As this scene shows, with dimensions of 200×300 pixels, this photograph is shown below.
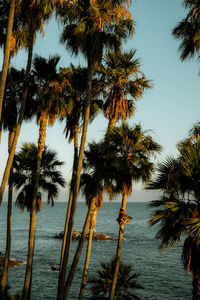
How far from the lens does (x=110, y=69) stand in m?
16.8

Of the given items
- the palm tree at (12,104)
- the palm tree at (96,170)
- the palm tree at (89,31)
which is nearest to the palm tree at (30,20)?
the palm tree at (89,31)

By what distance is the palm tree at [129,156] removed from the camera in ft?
54.7

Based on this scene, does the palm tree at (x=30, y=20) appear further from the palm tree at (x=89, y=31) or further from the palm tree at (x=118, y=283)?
the palm tree at (x=118, y=283)

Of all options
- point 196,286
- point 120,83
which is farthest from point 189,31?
point 196,286

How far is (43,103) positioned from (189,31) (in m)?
8.34

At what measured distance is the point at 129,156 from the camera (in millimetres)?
17188

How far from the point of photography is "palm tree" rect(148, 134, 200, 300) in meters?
10.7

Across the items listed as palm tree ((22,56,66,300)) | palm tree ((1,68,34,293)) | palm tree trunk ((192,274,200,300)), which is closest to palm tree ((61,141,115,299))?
palm tree ((22,56,66,300))

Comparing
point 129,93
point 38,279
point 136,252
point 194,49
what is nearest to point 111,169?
point 129,93

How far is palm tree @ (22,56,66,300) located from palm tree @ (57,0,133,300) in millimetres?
2824

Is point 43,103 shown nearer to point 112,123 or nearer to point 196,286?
point 112,123

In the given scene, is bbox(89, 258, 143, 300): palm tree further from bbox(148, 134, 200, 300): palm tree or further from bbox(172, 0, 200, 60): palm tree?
bbox(172, 0, 200, 60): palm tree

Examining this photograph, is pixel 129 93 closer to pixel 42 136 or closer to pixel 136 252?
pixel 42 136

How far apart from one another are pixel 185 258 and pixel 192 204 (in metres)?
1.90
